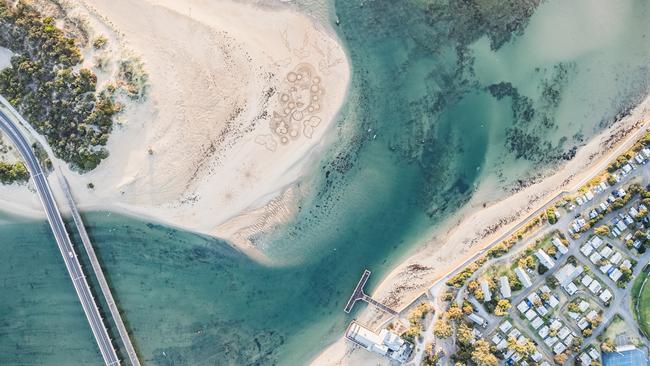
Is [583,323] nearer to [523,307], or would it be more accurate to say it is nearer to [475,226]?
[523,307]

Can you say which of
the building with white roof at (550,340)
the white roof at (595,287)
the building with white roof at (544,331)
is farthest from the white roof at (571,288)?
the building with white roof at (550,340)

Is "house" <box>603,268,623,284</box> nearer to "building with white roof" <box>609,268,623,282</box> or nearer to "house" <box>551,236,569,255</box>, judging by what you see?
"building with white roof" <box>609,268,623,282</box>

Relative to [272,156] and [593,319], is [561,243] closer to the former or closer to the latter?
[593,319]

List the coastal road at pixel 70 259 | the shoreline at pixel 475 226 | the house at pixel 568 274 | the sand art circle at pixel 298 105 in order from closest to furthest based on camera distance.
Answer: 1. the house at pixel 568 274
2. the sand art circle at pixel 298 105
3. the coastal road at pixel 70 259
4. the shoreline at pixel 475 226

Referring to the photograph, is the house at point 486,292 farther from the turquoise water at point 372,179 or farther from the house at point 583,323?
the house at point 583,323

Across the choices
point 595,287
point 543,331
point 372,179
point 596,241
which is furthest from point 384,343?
point 596,241

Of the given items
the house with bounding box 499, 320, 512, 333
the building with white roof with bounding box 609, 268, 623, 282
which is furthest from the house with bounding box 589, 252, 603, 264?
the house with bounding box 499, 320, 512, 333
